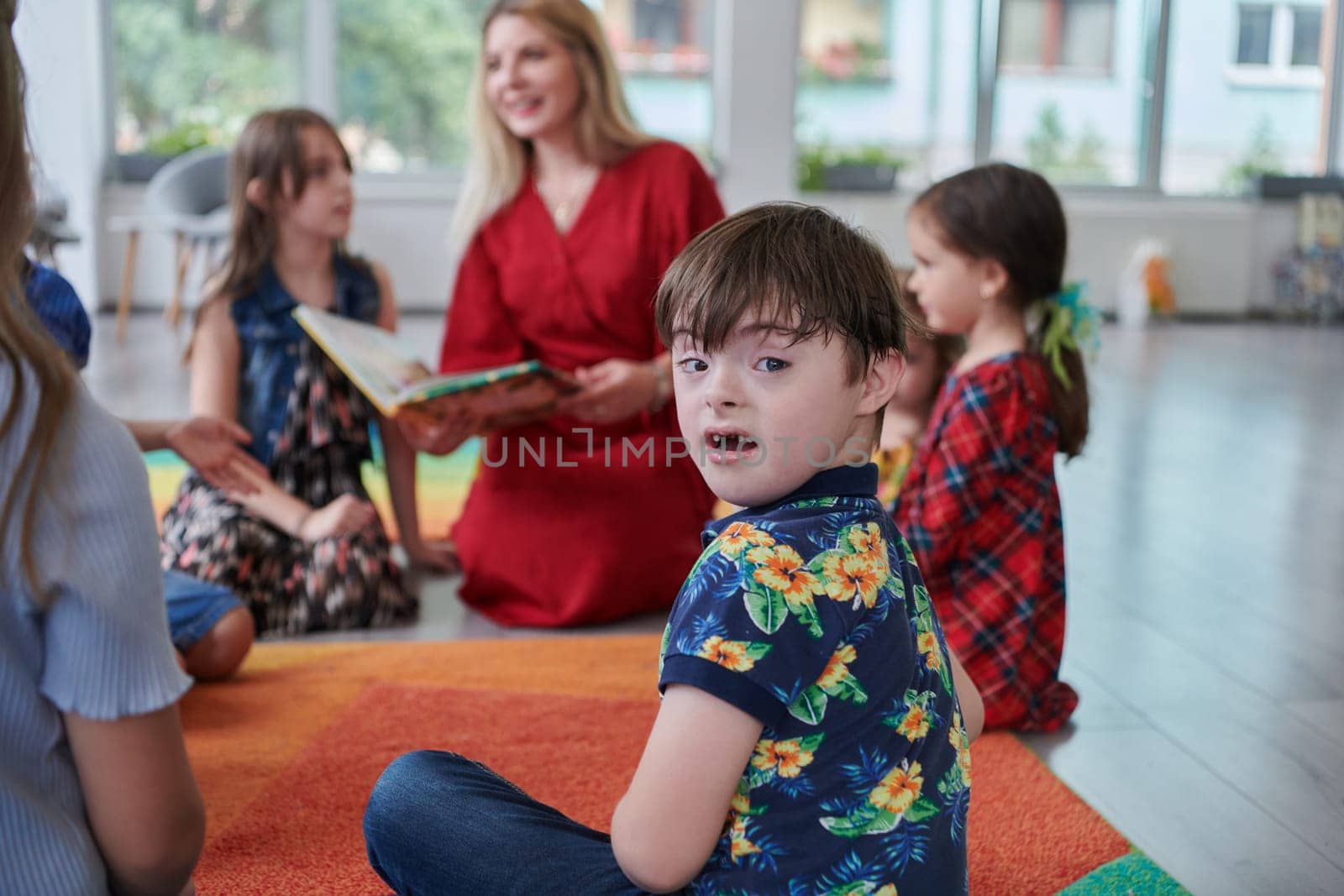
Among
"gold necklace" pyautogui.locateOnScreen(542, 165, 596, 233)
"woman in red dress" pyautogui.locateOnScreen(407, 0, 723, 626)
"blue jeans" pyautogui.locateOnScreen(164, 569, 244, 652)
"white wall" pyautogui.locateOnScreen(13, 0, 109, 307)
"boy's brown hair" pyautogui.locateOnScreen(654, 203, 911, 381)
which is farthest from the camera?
"white wall" pyautogui.locateOnScreen(13, 0, 109, 307)

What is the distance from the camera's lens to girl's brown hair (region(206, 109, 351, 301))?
2332mm

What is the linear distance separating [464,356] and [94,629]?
67.6 inches

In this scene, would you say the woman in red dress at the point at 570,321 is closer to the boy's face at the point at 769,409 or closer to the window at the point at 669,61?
the boy's face at the point at 769,409

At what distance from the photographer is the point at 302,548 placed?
2.26 meters

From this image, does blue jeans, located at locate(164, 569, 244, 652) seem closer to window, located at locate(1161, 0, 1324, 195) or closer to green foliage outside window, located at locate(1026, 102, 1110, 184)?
green foliage outside window, located at locate(1026, 102, 1110, 184)

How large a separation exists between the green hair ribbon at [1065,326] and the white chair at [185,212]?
4.32 metres

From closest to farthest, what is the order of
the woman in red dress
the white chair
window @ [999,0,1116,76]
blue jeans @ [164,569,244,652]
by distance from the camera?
blue jeans @ [164,569,244,652]
the woman in red dress
the white chair
window @ [999,0,1116,76]

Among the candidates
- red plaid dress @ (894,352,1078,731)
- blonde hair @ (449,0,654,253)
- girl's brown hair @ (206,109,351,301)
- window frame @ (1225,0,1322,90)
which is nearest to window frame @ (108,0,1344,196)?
window frame @ (1225,0,1322,90)

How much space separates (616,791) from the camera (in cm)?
156

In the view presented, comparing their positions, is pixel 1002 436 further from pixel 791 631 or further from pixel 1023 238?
pixel 791 631

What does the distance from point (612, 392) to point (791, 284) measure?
137 centimetres

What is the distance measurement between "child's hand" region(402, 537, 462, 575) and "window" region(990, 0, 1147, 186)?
592 cm

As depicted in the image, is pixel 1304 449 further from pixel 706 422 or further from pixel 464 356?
pixel 706 422

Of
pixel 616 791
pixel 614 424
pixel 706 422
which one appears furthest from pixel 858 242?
pixel 614 424
